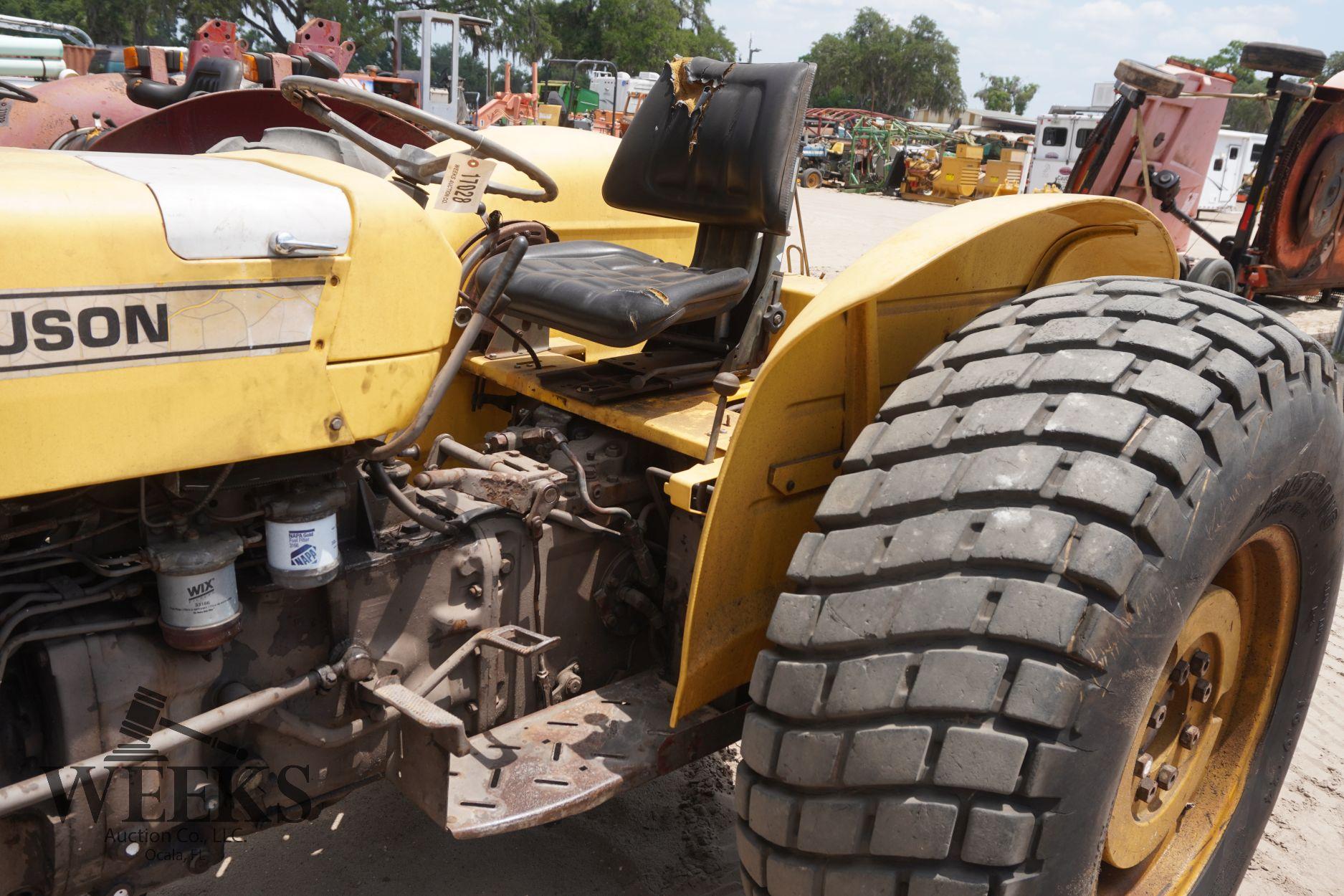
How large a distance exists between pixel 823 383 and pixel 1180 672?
821 millimetres

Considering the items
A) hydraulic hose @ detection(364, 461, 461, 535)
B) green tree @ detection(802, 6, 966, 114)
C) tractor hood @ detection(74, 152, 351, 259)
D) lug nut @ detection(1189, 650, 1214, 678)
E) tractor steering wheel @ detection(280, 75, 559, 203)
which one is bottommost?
lug nut @ detection(1189, 650, 1214, 678)

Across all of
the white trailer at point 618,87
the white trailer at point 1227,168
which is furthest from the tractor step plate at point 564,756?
the white trailer at point 618,87

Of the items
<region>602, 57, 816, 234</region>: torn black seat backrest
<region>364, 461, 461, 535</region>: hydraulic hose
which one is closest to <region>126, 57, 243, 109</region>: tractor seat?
<region>602, 57, 816, 234</region>: torn black seat backrest

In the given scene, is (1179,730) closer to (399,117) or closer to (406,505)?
(406,505)

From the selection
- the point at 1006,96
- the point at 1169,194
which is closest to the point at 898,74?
the point at 1006,96

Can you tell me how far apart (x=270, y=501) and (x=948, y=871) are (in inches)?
43.2

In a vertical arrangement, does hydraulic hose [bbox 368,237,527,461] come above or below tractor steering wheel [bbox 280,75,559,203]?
below

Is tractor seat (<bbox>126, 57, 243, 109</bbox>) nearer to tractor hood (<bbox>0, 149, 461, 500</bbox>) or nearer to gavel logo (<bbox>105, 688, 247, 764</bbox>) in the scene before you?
tractor hood (<bbox>0, 149, 461, 500</bbox>)

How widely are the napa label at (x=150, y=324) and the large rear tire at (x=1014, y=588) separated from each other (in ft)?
2.76

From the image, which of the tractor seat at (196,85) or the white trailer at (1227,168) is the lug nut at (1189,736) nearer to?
the tractor seat at (196,85)

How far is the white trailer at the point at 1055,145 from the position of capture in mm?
20188

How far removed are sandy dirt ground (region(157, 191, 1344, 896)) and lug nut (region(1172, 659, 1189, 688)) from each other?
0.80 meters

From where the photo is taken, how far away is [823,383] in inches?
74.0

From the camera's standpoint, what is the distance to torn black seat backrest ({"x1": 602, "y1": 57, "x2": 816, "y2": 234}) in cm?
276
